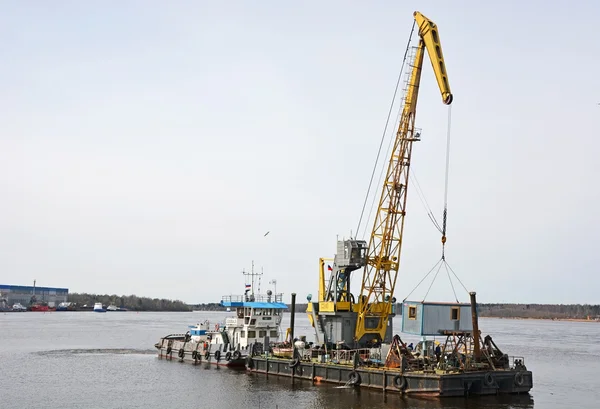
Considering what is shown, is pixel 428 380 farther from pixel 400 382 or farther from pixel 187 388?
pixel 187 388

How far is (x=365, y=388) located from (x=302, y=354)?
304 inches

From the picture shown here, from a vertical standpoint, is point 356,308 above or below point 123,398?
above

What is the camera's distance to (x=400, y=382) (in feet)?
127

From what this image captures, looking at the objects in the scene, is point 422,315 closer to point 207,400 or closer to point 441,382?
point 441,382

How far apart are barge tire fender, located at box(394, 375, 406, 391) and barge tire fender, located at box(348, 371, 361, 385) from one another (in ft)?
10.1

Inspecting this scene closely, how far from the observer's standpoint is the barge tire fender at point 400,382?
38.4 metres

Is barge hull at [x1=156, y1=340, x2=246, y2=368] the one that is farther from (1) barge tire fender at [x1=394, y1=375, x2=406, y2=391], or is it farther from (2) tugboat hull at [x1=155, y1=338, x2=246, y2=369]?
(1) barge tire fender at [x1=394, y1=375, x2=406, y2=391]

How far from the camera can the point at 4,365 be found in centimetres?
5641

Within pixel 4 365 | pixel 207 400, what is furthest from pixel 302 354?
pixel 4 365

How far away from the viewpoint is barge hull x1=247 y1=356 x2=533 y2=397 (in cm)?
3716

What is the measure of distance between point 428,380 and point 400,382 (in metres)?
1.84

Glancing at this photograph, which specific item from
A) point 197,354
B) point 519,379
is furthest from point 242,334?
point 519,379

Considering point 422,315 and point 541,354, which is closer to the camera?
point 422,315

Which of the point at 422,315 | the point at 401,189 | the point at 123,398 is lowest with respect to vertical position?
the point at 123,398
